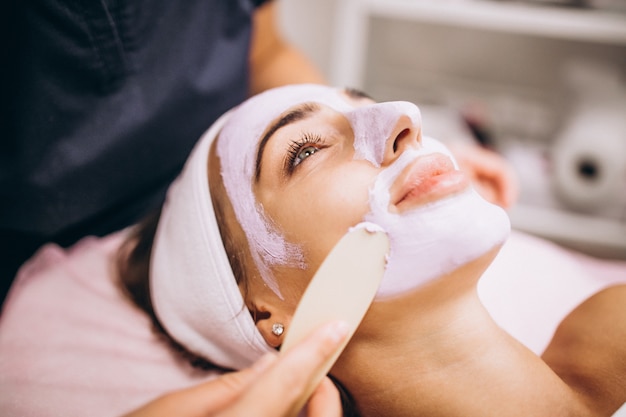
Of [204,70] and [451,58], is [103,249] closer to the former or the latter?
[204,70]

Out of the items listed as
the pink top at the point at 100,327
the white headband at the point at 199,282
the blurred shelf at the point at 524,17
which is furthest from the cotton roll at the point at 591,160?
the white headband at the point at 199,282

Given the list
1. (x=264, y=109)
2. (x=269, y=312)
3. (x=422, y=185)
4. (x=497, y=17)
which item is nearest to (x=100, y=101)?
(x=264, y=109)

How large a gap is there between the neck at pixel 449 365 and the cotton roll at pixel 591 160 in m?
0.82

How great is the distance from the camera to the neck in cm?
58

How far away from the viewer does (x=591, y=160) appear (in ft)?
4.06

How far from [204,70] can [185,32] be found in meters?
0.08

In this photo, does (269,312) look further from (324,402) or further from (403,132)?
(403,132)

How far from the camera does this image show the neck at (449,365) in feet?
1.90

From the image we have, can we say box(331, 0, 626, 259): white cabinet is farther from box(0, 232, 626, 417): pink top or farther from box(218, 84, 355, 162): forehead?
box(218, 84, 355, 162): forehead

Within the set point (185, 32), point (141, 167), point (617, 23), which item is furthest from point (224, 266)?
point (617, 23)

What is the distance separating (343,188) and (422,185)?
9cm

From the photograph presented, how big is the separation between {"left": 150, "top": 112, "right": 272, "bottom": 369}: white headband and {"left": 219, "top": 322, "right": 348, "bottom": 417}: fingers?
0.18 metres

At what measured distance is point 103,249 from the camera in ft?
3.14

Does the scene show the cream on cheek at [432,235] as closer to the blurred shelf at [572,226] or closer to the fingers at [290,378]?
the fingers at [290,378]
